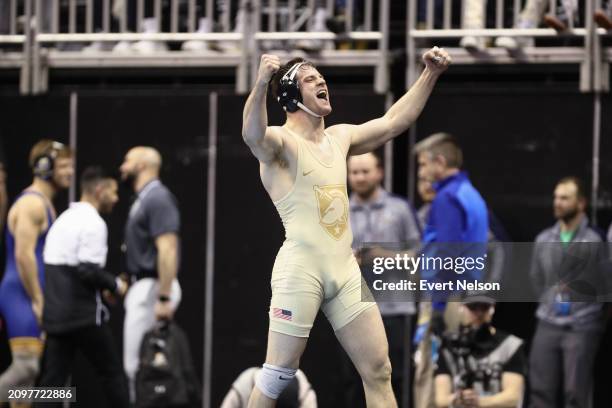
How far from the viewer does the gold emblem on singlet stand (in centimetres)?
875

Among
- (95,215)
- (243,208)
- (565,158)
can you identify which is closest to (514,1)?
(565,158)

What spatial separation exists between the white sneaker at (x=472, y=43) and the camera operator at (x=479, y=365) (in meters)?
2.35

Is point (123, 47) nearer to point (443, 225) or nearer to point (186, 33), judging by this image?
point (186, 33)

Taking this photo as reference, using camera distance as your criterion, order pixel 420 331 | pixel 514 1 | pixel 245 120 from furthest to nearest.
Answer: pixel 514 1 → pixel 420 331 → pixel 245 120

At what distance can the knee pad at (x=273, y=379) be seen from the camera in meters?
8.62

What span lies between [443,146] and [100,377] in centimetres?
362

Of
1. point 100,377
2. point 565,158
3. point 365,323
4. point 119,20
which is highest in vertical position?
point 119,20

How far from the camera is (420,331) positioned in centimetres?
1245

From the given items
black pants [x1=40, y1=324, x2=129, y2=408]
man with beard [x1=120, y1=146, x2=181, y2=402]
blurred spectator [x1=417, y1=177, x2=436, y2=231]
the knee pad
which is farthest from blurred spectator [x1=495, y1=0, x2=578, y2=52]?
the knee pad

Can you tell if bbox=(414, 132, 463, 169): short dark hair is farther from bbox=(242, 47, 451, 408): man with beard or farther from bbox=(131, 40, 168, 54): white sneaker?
bbox=(242, 47, 451, 408): man with beard

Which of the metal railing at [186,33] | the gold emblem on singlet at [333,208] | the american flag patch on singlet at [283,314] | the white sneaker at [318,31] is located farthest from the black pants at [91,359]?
the gold emblem on singlet at [333,208]

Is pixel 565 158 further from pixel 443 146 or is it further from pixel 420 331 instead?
pixel 420 331

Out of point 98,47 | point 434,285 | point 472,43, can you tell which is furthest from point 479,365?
point 98,47

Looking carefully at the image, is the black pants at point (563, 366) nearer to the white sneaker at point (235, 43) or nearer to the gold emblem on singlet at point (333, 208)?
the white sneaker at point (235, 43)
